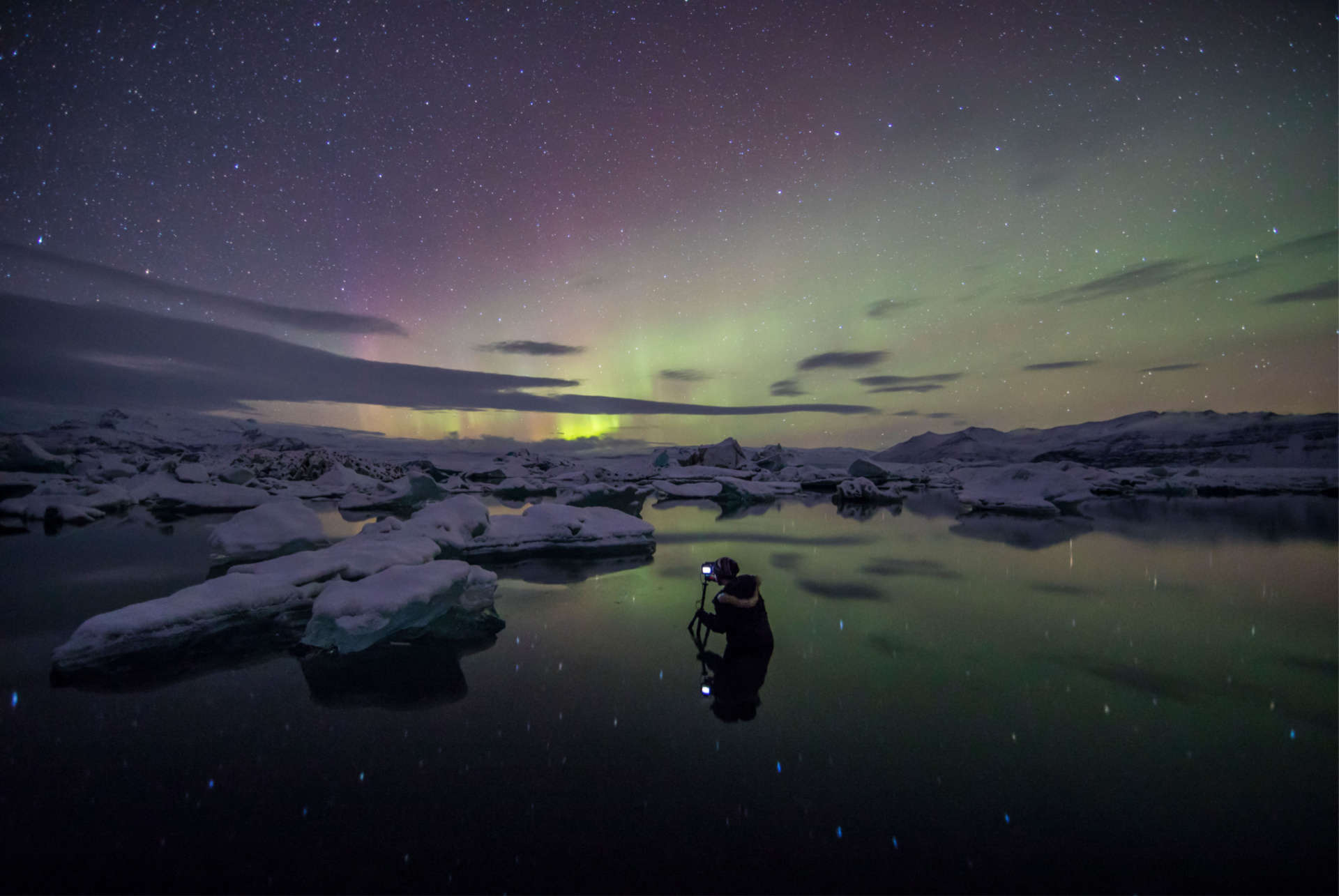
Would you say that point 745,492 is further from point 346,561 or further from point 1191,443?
point 1191,443

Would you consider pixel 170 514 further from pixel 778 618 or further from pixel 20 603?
pixel 778 618

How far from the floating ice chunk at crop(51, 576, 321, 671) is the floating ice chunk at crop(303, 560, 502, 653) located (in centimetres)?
83

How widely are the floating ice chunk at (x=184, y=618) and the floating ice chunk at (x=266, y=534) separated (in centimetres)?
347

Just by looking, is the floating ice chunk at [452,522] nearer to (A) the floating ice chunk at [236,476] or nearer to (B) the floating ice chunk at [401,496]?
(B) the floating ice chunk at [401,496]

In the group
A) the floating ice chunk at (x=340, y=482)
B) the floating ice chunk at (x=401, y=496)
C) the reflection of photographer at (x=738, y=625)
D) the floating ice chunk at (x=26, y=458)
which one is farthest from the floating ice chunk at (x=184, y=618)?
the floating ice chunk at (x=26, y=458)

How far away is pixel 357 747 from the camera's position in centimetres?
313

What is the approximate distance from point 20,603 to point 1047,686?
10661mm

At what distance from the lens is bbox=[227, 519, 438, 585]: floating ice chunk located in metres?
5.70

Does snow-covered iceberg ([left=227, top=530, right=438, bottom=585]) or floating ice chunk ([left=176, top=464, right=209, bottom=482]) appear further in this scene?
floating ice chunk ([left=176, top=464, right=209, bottom=482])

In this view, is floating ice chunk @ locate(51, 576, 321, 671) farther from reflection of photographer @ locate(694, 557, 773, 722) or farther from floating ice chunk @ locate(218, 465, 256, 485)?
floating ice chunk @ locate(218, 465, 256, 485)

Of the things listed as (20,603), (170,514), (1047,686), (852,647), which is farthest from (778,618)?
(170,514)

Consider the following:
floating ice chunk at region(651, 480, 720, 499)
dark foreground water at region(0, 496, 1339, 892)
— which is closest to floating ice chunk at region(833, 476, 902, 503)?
floating ice chunk at region(651, 480, 720, 499)

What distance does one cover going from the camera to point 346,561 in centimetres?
592

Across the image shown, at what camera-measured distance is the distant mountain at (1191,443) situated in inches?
1436
